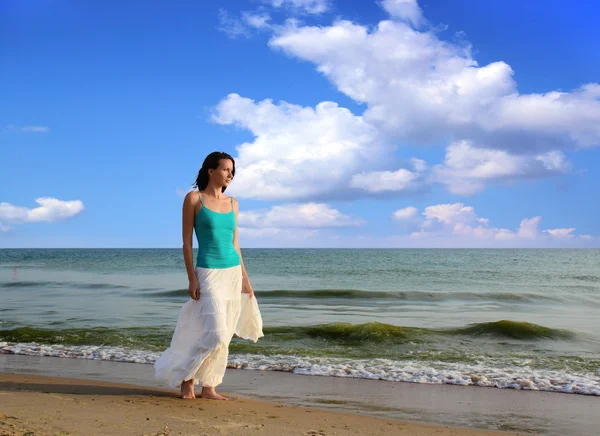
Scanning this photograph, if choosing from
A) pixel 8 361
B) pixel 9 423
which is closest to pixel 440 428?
pixel 9 423

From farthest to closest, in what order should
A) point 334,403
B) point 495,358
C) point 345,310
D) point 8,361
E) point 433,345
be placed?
point 345,310
point 433,345
point 495,358
point 8,361
point 334,403

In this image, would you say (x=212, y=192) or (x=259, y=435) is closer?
(x=259, y=435)

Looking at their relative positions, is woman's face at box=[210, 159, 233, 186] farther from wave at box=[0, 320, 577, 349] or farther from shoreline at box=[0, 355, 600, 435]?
wave at box=[0, 320, 577, 349]

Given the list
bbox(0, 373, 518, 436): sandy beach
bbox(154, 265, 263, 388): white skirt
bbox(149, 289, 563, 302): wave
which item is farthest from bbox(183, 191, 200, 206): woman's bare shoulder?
bbox(149, 289, 563, 302): wave

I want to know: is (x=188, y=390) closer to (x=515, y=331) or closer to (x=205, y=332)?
(x=205, y=332)

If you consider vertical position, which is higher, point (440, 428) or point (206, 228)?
point (206, 228)

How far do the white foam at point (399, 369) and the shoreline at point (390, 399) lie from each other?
0.78 feet

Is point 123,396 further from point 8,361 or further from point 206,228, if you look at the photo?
point 8,361

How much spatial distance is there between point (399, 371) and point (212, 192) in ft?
12.7

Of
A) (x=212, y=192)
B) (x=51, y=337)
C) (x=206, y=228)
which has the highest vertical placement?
(x=212, y=192)

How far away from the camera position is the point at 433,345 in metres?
9.73

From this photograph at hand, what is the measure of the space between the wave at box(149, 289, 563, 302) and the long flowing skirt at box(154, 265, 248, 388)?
14686 mm

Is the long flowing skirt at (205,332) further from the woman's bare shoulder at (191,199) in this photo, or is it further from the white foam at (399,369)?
the white foam at (399,369)

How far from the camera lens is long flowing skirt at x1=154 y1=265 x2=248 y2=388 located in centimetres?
477
